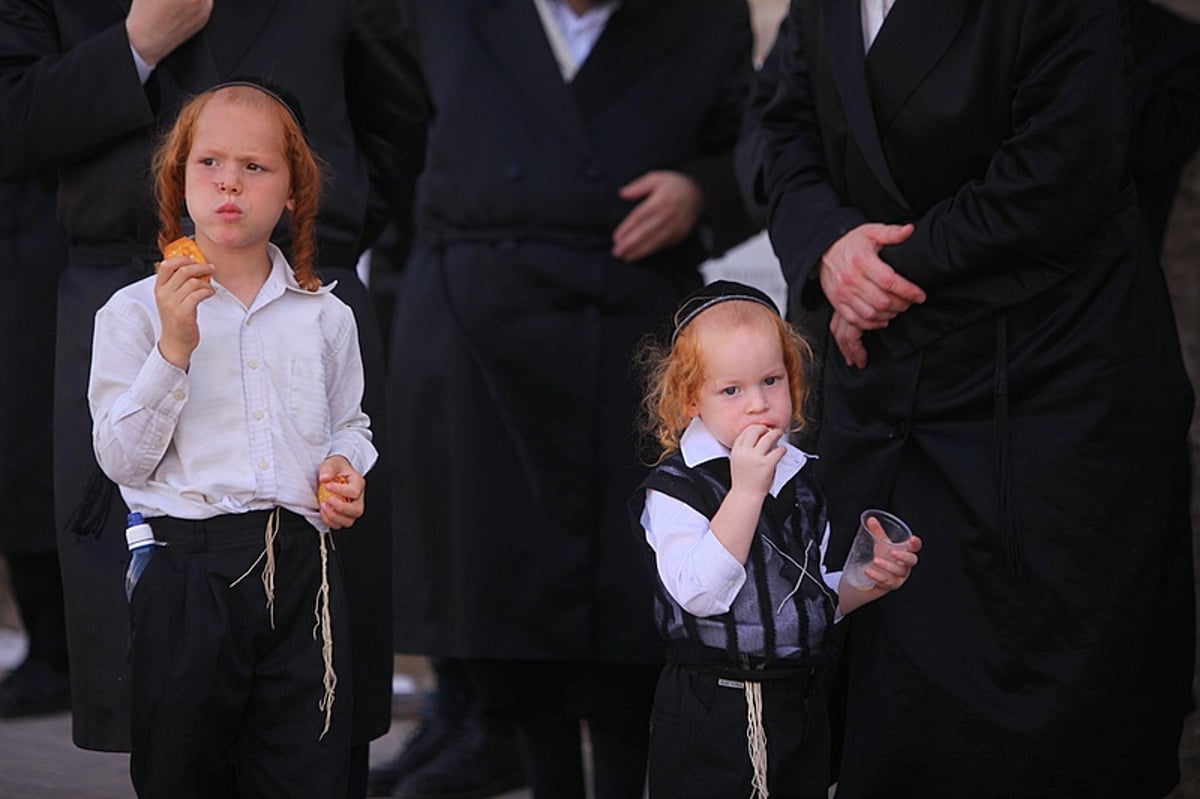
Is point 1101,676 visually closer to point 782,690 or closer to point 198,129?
point 782,690

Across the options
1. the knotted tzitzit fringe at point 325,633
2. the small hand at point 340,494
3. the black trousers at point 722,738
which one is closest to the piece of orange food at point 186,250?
the small hand at point 340,494

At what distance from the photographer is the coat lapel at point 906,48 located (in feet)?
10.8

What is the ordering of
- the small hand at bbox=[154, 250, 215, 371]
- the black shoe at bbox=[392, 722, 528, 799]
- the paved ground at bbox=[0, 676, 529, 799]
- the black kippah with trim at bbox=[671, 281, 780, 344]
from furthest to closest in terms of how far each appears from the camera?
1. the black shoe at bbox=[392, 722, 528, 799]
2. the paved ground at bbox=[0, 676, 529, 799]
3. the black kippah with trim at bbox=[671, 281, 780, 344]
4. the small hand at bbox=[154, 250, 215, 371]

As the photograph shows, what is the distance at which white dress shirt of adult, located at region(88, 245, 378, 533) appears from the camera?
2752mm

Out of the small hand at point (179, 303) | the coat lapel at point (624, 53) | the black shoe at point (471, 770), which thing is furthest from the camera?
the black shoe at point (471, 770)

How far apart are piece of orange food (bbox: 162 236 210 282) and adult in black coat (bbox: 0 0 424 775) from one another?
0.48m

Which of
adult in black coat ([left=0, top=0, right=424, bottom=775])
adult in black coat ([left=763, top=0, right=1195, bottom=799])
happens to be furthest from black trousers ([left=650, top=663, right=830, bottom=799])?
adult in black coat ([left=0, top=0, right=424, bottom=775])

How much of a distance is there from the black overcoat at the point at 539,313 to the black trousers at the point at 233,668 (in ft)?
4.38

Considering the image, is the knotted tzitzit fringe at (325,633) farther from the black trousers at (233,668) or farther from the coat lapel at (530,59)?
the coat lapel at (530,59)

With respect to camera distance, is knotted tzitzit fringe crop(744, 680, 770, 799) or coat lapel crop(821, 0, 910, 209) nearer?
knotted tzitzit fringe crop(744, 680, 770, 799)

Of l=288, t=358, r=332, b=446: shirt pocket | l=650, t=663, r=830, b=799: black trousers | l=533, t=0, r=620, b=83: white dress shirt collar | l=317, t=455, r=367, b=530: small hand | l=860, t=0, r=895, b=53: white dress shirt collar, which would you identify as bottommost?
l=650, t=663, r=830, b=799: black trousers

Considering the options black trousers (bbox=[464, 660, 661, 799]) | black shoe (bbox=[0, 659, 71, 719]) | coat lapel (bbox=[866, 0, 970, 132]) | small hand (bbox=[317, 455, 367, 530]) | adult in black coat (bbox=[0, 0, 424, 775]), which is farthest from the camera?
black shoe (bbox=[0, 659, 71, 719])

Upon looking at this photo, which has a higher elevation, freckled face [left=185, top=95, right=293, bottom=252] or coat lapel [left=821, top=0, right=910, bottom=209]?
coat lapel [left=821, top=0, right=910, bottom=209]

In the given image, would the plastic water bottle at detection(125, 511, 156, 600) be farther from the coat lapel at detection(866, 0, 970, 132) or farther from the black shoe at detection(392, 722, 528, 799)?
the black shoe at detection(392, 722, 528, 799)
